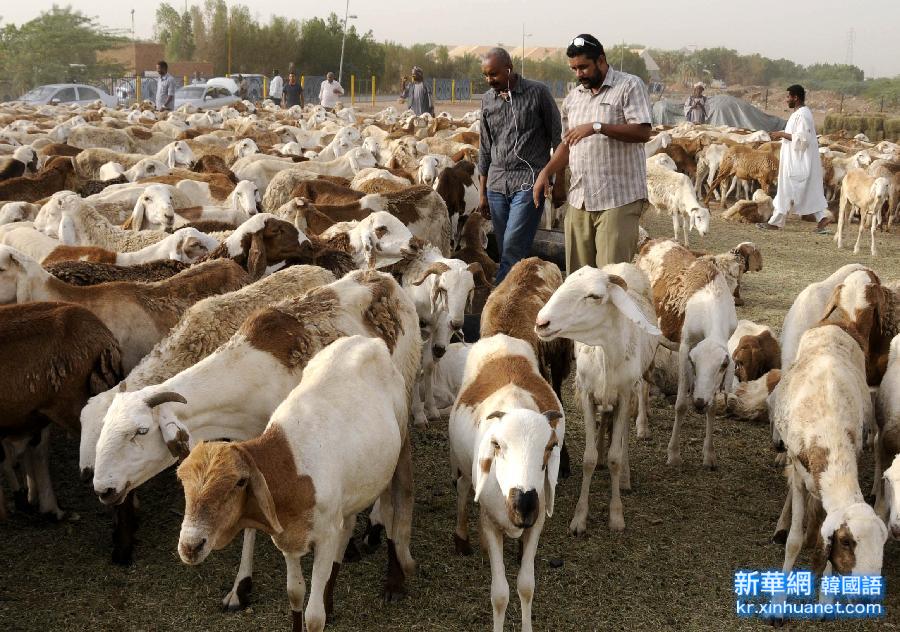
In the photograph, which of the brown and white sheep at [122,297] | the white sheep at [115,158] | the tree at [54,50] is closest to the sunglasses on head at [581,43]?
the brown and white sheep at [122,297]

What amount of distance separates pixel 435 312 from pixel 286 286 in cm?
135

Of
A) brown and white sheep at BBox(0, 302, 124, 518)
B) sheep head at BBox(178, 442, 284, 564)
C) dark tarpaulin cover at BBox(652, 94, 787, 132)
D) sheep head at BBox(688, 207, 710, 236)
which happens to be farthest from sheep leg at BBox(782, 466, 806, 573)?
dark tarpaulin cover at BBox(652, 94, 787, 132)

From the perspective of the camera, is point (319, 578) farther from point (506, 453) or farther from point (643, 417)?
point (643, 417)

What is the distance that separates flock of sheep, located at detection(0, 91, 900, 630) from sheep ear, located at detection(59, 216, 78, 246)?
0.07 ft

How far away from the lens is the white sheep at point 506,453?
12.3 feet

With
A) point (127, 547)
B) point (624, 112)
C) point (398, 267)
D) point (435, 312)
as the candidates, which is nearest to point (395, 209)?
point (398, 267)

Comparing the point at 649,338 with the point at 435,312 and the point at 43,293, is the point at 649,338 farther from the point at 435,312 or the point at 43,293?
the point at 43,293

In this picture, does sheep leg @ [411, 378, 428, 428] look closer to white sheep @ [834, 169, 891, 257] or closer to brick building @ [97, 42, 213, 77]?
white sheep @ [834, 169, 891, 257]

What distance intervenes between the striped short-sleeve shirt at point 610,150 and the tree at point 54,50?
49519 mm

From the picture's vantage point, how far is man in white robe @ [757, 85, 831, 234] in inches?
635

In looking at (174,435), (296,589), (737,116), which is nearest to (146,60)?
(737,116)

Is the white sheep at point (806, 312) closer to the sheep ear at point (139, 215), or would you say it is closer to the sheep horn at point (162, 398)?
the sheep horn at point (162, 398)

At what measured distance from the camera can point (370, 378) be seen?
14.5 feet

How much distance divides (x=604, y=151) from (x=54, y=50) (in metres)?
61.6
